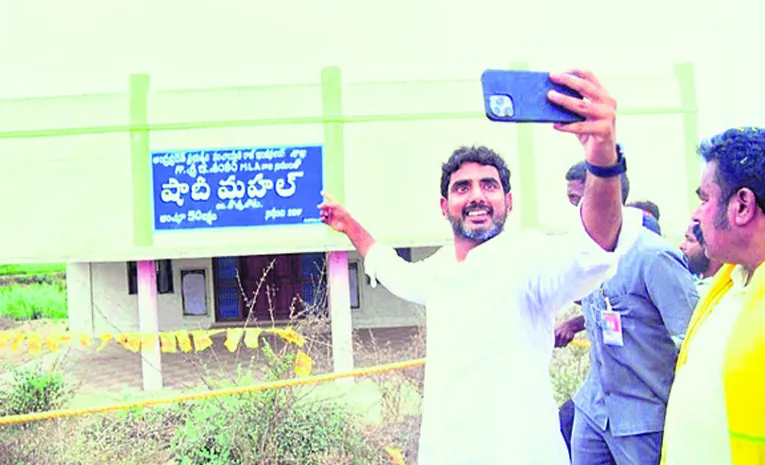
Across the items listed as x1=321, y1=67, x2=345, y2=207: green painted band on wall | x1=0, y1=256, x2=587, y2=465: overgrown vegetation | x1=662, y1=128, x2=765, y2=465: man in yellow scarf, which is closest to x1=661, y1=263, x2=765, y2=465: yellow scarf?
x1=662, y1=128, x2=765, y2=465: man in yellow scarf

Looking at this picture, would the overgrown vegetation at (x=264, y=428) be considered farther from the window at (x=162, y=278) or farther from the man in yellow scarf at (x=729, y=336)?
the window at (x=162, y=278)

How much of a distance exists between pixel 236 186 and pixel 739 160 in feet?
26.4

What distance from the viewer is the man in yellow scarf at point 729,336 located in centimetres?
138

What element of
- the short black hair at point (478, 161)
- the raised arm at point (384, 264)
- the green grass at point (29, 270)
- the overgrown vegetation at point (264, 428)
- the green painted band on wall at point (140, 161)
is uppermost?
the green painted band on wall at point (140, 161)

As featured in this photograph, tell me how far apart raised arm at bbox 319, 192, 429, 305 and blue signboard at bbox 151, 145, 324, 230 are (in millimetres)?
6604

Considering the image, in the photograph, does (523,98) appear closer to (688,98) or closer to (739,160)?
(739,160)

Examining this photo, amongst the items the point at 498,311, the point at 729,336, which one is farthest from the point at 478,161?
the point at 729,336

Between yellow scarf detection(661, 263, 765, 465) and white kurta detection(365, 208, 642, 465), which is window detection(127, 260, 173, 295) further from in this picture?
yellow scarf detection(661, 263, 765, 465)

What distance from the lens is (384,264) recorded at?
2.26m

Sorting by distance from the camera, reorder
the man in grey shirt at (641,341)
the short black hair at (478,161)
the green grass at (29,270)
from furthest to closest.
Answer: the green grass at (29,270)
the man in grey shirt at (641,341)
the short black hair at (478,161)

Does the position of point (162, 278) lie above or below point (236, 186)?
below

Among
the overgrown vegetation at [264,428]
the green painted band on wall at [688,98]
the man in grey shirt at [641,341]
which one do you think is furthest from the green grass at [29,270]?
the man in grey shirt at [641,341]

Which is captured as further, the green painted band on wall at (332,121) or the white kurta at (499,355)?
the green painted band on wall at (332,121)

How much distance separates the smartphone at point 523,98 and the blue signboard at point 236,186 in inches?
302
